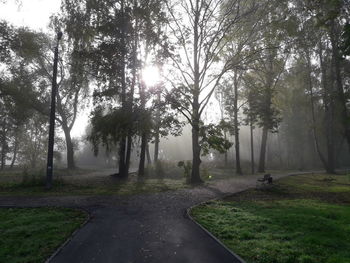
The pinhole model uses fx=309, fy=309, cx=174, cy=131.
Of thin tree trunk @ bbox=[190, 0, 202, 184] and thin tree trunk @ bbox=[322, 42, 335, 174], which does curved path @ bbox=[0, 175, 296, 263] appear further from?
thin tree trunk @ bbox=[322, 42, 335, 174]

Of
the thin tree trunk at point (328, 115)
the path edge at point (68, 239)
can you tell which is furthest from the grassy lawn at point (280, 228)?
the thin tree trunk at point (328, 115)

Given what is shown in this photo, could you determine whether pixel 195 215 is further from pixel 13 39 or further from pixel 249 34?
pixel 13 39

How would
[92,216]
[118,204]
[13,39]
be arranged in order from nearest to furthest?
[92,216] → [118,204] → [13,39]

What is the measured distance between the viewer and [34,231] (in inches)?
332

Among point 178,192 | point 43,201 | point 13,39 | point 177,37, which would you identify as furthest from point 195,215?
point 13,39

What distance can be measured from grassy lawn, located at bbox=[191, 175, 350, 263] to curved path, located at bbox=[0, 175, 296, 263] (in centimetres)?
57

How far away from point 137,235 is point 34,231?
287 cm

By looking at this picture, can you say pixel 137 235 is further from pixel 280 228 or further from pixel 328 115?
pixel 328 115

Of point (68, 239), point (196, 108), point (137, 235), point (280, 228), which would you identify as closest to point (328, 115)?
point (196, 108)

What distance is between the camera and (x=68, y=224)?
30.0ft

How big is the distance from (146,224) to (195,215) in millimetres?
2047

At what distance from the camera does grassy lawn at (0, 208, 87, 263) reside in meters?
6.86

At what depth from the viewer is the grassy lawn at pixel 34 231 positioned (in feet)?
22.5

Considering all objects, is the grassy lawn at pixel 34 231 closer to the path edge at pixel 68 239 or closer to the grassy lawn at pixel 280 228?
the path edge at pixel 68 239
